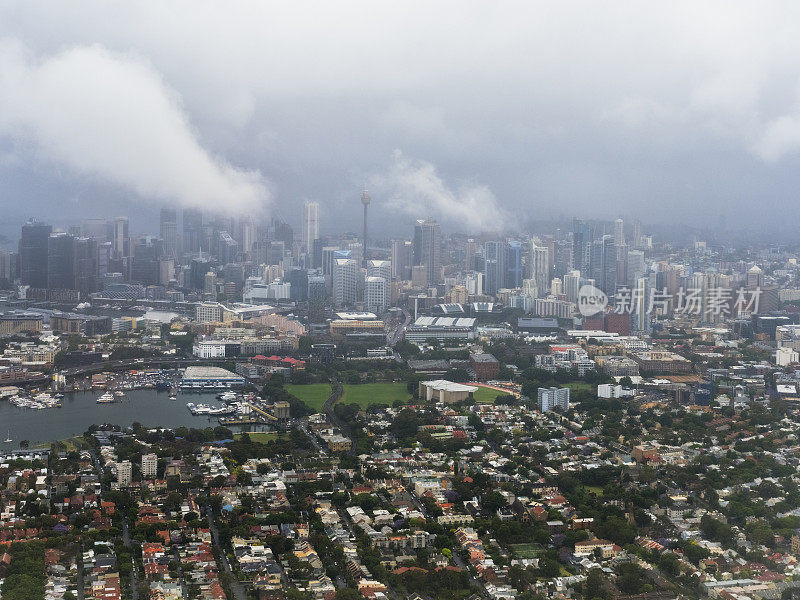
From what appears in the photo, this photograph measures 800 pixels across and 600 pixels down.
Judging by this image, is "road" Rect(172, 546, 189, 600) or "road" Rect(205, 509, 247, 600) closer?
"road" Rect(172, 546, 189, 600)

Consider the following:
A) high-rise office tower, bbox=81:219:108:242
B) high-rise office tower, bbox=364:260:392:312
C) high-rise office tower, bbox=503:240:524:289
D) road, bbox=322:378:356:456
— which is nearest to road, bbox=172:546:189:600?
road, bbox=322:378:356:456

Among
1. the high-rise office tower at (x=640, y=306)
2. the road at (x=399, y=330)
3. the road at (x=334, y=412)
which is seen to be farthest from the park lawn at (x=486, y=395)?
the high-rise office tower at (x=640, y=306)

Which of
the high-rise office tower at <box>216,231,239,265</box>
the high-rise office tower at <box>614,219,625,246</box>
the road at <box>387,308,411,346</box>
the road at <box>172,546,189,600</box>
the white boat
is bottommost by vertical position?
the road at <box>172,546,189,600</box>

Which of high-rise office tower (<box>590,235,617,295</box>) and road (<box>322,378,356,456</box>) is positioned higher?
high-rise office tower (<box>590,235,617,295</box>)

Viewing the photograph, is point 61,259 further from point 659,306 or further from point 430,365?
point 659,306

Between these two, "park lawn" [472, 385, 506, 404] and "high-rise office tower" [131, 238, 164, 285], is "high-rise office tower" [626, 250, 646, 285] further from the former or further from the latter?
"high-rise office tower" [131, 238, 164, 285]

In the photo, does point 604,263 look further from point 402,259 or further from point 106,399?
point 106,399

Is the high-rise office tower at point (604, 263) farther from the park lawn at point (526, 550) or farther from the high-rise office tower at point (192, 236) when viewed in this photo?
the park lawn at point (526, 550)

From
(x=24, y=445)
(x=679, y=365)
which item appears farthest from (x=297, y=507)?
(x=679, y=365)
